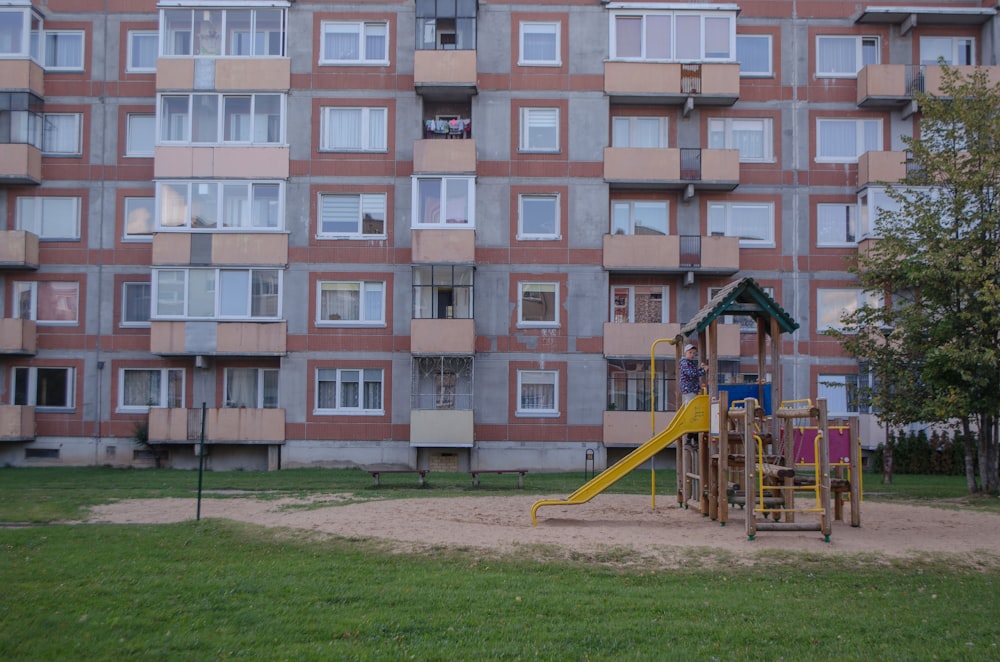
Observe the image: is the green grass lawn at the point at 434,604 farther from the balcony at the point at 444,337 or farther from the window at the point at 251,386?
the window at the point at 251,386

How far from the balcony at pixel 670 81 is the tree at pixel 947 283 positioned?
1155cm

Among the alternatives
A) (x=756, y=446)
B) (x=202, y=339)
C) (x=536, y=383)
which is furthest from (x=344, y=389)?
(x=756, y=446)

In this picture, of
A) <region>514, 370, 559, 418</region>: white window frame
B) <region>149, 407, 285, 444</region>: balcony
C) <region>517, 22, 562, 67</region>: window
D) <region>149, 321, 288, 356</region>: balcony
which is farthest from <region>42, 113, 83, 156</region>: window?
<region>514, 370, 559, 418</region>: white window frame

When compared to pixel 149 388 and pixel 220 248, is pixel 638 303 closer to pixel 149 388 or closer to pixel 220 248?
pixel 220 248

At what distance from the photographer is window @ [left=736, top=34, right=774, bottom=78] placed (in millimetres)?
39781

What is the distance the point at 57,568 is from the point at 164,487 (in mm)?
13731

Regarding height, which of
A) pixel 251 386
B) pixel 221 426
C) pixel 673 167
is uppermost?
pixel 673 167

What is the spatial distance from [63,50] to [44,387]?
45.0 feet

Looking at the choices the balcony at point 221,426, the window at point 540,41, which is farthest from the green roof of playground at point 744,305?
the balcony at point 221,426

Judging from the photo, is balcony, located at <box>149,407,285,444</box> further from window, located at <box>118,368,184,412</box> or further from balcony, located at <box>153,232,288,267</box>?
balcony, located at <box>153,232,288,267</box>

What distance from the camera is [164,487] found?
27.6 metres

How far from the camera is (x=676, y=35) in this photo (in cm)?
3862

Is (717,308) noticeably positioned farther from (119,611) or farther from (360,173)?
(360,173)

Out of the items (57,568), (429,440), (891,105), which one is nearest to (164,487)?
(429,440)
